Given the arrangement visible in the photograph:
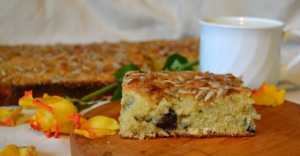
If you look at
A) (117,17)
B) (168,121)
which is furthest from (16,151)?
(117,17)

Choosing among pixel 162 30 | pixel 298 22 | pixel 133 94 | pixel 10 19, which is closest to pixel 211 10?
pixel 162 30

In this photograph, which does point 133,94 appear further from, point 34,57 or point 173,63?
point 34,57

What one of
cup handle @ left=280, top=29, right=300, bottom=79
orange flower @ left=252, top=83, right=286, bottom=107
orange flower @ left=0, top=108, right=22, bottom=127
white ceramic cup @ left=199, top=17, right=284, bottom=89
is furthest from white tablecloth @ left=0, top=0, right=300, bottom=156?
orange flower @ left=0, top=108, right=22, bottom=127

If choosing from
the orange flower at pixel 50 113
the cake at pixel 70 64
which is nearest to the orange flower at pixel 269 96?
the cake at pixel 70 64

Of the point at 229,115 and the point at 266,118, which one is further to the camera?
the point at 266,118

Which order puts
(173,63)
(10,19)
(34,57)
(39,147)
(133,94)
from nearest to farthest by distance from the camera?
(133,94) → (39,147) → (173,63) → (34,57) → (10,19)

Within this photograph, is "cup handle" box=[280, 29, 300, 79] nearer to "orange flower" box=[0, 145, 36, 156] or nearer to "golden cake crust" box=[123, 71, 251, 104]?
"golden cake crust" box=[123, 71, 251, 104]
